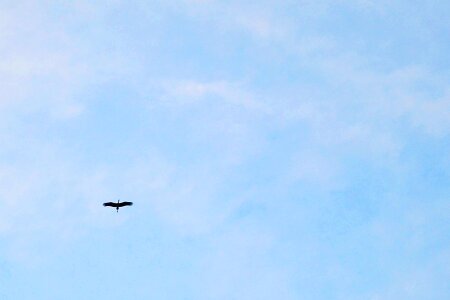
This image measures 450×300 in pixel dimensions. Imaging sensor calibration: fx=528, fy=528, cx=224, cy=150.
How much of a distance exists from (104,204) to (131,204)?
851 centimetres

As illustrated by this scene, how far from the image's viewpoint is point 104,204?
16762cm

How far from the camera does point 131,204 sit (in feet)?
558
